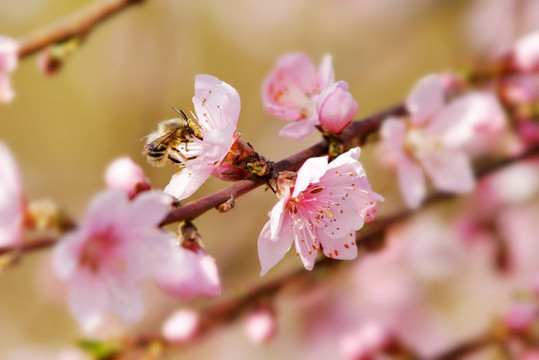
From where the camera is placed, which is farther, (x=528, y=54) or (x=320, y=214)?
(x=528, y=54)

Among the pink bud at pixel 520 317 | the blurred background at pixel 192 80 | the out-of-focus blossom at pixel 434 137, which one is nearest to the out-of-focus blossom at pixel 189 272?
the out-of-focus blossom at pixel 434 137

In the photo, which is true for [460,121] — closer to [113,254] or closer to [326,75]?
[326,75]

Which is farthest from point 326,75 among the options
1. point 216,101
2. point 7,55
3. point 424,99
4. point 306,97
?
point 7,55

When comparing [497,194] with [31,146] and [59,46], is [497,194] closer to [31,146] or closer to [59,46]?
[59,46]

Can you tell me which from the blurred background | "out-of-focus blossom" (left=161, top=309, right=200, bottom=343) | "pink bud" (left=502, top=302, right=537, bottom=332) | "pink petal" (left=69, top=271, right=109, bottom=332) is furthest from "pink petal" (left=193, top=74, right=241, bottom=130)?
the blurred background

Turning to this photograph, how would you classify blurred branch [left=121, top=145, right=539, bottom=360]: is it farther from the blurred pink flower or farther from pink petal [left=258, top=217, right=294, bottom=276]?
the blurred pink flower

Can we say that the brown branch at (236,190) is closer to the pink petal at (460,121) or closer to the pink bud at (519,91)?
the pink petal at (460,121)
